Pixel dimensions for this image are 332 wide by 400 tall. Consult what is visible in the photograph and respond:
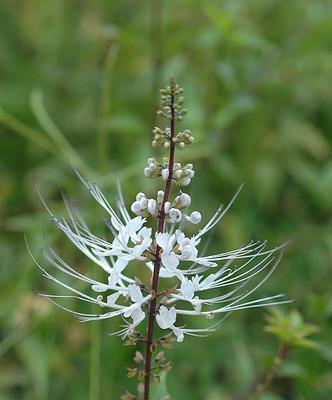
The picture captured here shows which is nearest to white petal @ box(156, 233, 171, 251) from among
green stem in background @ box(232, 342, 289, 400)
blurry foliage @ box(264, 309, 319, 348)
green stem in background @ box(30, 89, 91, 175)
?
blurry foliage @ box(264, 309, 319, 348)

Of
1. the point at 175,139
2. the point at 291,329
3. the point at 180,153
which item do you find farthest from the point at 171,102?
the point at 180,153

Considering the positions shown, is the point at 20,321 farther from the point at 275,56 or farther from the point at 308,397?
the point at 275,56

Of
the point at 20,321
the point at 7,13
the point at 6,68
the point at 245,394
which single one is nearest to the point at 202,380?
the point at 245,394

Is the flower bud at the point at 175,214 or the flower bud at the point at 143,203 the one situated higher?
the flower bud at the point at 143,203

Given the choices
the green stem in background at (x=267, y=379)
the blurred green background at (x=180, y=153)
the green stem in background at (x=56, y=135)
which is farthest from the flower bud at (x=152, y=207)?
the green stem in background at (x=56, y=135)

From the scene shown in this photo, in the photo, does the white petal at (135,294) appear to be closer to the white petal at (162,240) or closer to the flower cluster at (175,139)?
the white petal at (162,240)

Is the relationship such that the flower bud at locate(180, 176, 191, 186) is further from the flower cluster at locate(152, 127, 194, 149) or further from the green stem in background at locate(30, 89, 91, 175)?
the green stem in background at locate(30, 89, 91, 175)

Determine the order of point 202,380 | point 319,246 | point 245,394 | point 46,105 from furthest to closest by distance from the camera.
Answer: point 46,105 < point 319,246 < point 202,380 < point 245,394
